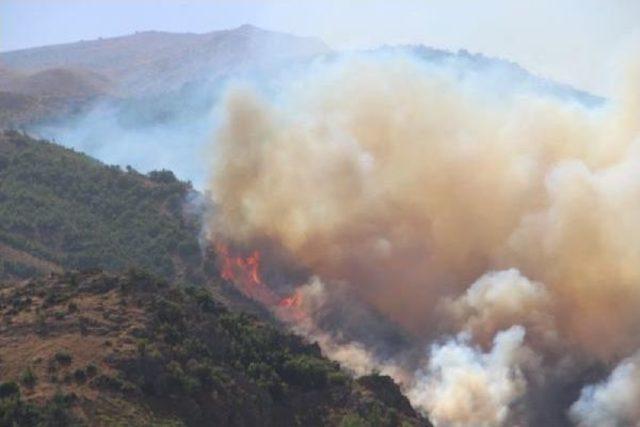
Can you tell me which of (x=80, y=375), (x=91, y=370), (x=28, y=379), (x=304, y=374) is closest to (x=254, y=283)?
(x=304, y=374)

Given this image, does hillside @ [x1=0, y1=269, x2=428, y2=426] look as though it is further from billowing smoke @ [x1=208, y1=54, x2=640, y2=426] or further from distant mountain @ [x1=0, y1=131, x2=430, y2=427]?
billowing smoke @ [x1=208, y1=54, x2=640, y2=426]

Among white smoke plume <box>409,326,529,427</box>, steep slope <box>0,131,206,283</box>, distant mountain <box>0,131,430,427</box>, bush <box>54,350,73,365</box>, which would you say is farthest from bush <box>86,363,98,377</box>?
steep slope <box>0,131,206,283</box>

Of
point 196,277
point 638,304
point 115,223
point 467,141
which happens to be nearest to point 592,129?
point 467,141

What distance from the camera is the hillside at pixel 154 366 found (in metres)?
48.6

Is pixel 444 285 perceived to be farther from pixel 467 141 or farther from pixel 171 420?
pixel 171 420

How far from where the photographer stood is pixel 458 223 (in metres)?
98.4

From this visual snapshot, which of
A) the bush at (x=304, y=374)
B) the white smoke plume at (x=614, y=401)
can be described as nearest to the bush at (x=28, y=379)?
the bush at (x=304, y=374)

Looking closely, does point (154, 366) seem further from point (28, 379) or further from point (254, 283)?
point (254, 283)

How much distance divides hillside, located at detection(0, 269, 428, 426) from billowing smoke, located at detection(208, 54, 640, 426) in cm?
1657

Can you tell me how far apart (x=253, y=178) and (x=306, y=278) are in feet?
57.7

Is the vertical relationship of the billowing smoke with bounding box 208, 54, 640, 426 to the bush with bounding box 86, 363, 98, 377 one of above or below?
above

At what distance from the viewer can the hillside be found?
48594 mm

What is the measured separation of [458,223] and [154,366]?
53068 mm

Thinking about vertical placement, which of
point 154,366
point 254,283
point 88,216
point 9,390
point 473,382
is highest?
point 88,216
